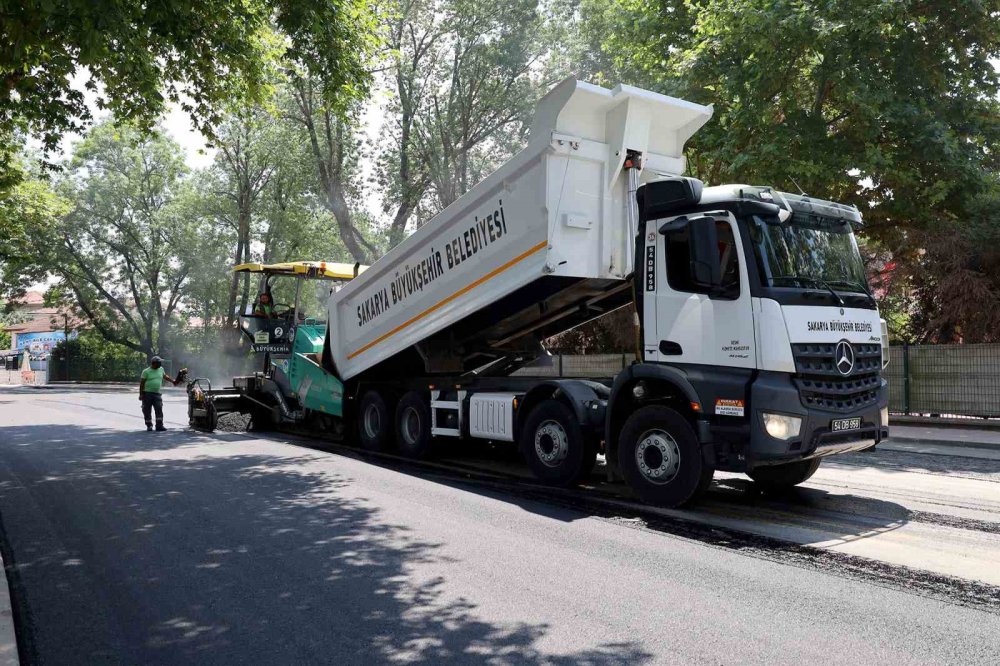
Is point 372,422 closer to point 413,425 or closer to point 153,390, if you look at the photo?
point 413,425

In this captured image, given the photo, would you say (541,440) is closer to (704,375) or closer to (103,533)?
(704,375)

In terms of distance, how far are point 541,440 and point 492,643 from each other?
4.30 metres

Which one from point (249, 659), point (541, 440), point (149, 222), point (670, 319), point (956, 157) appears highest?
point (149, 222)

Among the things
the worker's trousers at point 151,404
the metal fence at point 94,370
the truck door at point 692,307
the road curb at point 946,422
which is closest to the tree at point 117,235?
the metal fence at point 94,370

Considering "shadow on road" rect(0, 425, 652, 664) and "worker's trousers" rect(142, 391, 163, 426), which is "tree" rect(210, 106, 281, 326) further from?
"shadow on road" rect(0, 425, 652, 664)

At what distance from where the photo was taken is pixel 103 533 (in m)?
6.21

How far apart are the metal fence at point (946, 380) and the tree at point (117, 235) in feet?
126

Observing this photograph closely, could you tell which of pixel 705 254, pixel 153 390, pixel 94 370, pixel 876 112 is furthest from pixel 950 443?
pixel 94 370

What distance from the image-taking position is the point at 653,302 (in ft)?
23.1

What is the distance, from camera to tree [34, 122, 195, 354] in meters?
42.5

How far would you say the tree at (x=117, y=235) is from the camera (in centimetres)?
4253

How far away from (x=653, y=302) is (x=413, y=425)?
15.0 feet

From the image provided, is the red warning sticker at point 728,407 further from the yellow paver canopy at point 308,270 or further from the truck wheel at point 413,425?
the yellow paver canopy at point 308,270

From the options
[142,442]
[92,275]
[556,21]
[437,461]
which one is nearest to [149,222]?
[92,275]
